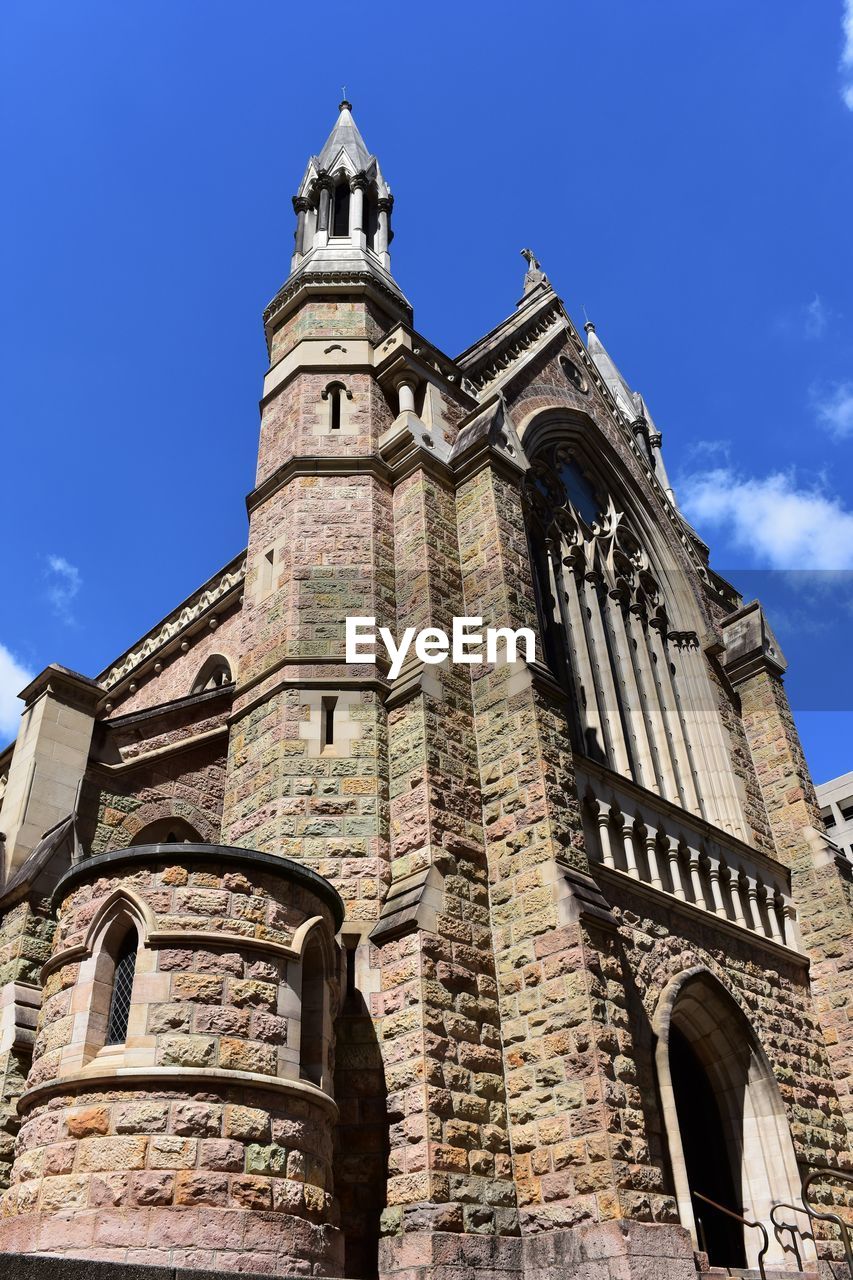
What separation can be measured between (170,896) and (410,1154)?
3011 mm

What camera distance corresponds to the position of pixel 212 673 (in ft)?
63.9

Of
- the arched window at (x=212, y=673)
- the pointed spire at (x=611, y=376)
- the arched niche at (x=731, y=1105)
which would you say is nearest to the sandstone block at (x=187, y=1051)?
the arched niche at (x=731, y=1105)

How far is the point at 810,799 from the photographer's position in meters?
18.1

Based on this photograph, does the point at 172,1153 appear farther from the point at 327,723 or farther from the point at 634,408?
the point at 634,408

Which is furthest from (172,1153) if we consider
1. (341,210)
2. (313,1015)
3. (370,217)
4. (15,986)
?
(341,210)

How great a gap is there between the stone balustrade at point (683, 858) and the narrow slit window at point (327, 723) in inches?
118

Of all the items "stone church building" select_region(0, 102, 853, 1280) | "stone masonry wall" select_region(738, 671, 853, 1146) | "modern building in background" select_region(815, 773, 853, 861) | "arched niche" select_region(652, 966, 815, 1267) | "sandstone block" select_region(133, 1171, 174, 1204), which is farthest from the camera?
"modern building in background" select_region(815, 773, 853, 861)

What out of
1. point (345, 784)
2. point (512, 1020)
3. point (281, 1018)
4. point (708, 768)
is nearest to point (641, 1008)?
point (512, 1020)

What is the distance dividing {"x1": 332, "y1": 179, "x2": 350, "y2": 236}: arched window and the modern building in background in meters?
37.6

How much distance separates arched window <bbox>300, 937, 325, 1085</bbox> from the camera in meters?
8.62

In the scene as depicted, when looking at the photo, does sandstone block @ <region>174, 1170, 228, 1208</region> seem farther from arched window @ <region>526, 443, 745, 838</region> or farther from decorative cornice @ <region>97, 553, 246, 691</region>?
decorative cornice @ <region>97, 553, 246, 691</region>

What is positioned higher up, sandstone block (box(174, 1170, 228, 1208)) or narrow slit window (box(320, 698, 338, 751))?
narrow slit window (box(320, 698, 338, 751))

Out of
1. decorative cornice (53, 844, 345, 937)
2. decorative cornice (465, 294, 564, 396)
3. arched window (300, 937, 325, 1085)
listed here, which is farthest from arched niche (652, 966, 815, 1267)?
decorative cornice (465, 294, 564, 396)

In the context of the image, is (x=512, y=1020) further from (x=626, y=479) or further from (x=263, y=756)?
(x=626, y=479)
